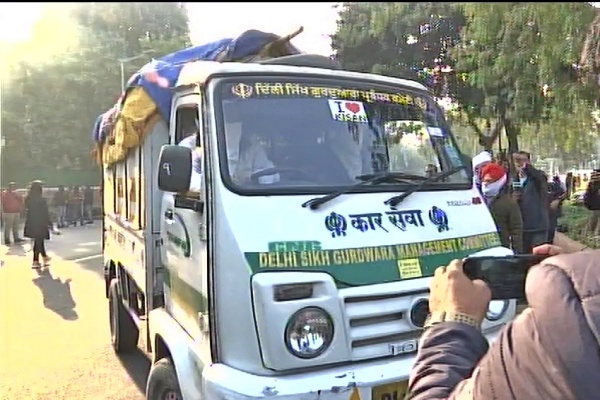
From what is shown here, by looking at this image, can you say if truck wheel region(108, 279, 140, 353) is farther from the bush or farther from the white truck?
the bush

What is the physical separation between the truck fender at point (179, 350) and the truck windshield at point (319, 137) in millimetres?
896

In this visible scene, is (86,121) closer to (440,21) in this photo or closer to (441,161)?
(440,21)

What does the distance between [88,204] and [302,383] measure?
21578 millimetres

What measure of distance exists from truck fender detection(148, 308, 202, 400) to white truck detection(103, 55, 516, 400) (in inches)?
0.4

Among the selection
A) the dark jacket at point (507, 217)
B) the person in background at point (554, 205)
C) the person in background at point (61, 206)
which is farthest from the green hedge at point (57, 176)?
the dark jacket at point (507, 217)

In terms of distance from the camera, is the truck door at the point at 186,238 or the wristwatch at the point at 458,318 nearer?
the wristwatch at the point at 458,318

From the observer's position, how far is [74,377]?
221 inches

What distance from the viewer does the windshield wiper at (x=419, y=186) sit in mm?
3316

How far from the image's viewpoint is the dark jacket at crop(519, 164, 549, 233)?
7.65 m

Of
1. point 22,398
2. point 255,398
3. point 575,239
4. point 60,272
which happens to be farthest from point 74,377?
point 575,239

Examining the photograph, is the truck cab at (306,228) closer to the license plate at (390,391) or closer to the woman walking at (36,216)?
the license plate at (390,391)

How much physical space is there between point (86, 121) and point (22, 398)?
26878 mm

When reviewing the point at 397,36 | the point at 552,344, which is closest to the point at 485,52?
the point at 397,36

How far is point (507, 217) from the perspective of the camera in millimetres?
6516
